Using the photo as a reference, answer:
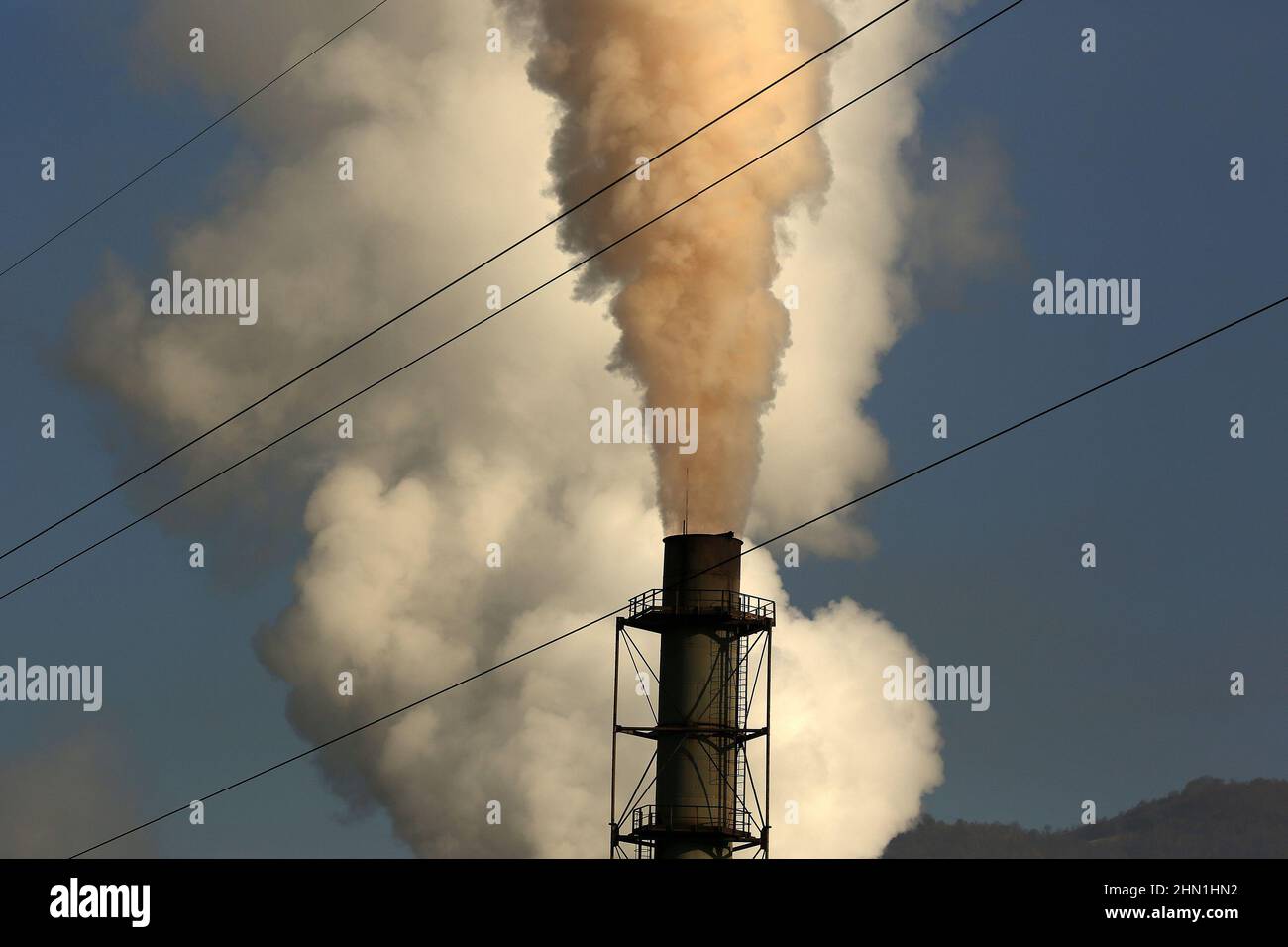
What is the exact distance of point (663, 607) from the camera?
5403cm

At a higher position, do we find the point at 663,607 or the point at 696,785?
the point at 663,607
